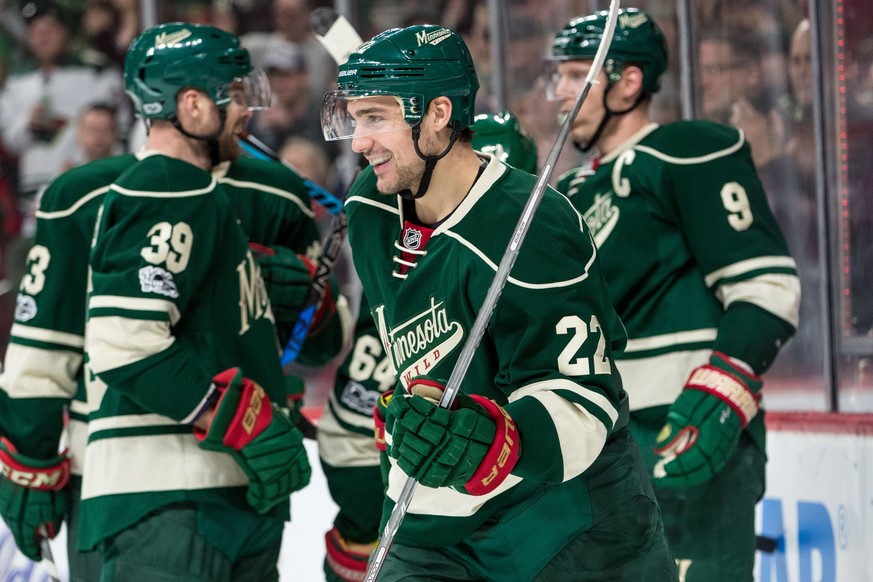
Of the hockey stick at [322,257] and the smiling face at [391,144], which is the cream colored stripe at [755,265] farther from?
the smiling face at [391,144]

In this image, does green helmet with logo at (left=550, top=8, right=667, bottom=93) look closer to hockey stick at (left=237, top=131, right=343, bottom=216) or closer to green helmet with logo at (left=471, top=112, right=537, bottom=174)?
green helmet with logo at (left=471, top=112, right=537, bottom=174)

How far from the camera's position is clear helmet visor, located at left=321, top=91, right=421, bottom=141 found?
6.79ft

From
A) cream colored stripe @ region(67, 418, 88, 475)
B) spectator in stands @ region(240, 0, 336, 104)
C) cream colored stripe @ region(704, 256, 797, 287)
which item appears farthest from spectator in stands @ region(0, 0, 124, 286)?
cream colored stripe @ region(704, 256, 797, 287)

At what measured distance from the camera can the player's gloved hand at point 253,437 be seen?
2561 mm

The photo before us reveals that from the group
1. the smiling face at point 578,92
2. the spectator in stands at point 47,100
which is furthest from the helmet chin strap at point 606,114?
the spectator in stands at point 47,100

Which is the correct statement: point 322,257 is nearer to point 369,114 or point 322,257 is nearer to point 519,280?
point 369,114

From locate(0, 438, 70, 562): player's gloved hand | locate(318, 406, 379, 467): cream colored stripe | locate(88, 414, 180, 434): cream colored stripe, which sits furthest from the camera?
locate(318, 406, 379, 467): cream colored stripe

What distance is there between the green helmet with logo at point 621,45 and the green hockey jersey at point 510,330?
43.2 inches

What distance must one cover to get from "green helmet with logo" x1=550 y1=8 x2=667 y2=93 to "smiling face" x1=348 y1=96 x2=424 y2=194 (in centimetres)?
116

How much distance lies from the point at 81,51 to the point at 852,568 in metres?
4.84

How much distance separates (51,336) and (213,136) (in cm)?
54

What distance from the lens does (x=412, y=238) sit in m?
2.11

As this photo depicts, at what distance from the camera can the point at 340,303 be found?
3379 mm

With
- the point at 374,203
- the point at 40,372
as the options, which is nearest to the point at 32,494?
the point at 40,372
